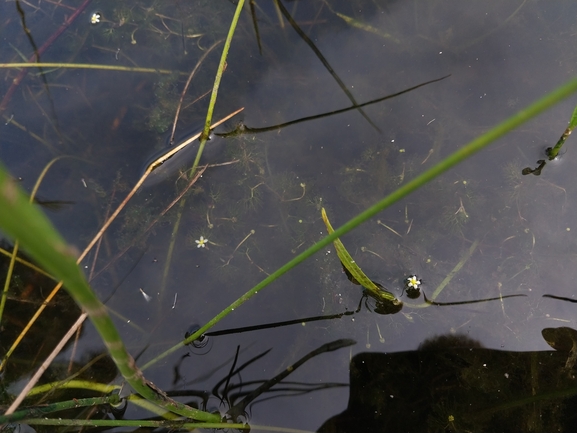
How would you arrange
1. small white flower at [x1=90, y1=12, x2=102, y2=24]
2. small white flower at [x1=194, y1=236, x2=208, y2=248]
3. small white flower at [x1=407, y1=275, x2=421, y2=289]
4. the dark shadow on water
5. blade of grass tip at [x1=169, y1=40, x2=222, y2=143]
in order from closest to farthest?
the dark shadow on water → small white flower at [x1=407, y1=275, x2=421, y2=289] → small white flower at [x1=194, y1=236, x2=208, y2=248] → blade of grass tip at [x1=169, y1=40, x2=222, y2=143] → small white flower at [x1=90, y1=12, x2=102, y2=24]

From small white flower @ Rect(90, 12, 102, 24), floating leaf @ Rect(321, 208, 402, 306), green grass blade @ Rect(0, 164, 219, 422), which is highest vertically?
small white flower @ Rect(90, 12, 102, 24)

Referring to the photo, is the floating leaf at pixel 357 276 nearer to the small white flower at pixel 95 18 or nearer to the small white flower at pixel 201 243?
the small white flower at pixel 201 243

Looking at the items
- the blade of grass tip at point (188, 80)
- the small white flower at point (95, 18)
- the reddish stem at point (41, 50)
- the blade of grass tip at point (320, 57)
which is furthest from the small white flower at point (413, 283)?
the reddish stem at point (41, 50)

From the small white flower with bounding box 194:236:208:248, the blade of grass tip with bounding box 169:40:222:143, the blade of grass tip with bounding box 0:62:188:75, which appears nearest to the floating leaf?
the small white flower with bounding box 194:236:208:248

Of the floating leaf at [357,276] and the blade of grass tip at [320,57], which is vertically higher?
the blade of grass tip at [320,57]

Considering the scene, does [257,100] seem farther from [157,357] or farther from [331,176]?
[157,357]

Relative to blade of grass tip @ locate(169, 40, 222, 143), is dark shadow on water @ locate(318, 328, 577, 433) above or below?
below

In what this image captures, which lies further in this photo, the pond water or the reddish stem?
the reddish stem

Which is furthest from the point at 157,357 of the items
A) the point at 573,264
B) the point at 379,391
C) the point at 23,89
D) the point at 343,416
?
the point at 573,264

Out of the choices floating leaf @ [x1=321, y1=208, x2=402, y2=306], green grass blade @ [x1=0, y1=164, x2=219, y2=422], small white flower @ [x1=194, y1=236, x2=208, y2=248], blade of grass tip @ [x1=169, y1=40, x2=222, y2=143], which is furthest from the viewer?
blade of grass tip @ [x1=169, y1=40, x2=222, y2=143]

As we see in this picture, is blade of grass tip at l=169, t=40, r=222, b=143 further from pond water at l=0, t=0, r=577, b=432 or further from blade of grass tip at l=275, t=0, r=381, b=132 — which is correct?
blade of grass tip at l=275, t=0, r=381, b=132
